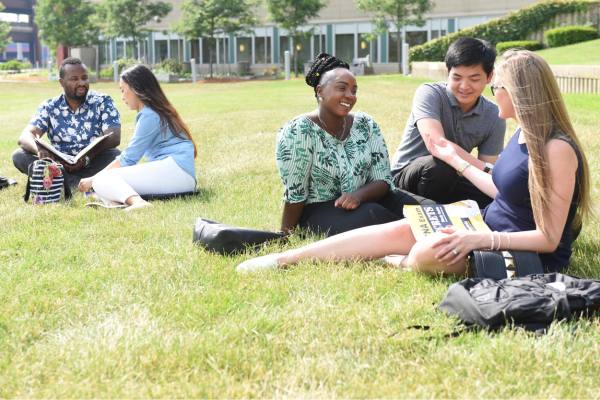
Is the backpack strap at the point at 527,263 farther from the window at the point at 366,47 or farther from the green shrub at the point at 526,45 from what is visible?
the window at the point at 366,47

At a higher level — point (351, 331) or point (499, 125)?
point (499, 125)

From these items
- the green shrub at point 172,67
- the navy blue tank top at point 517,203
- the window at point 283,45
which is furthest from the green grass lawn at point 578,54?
the window at point 283,45

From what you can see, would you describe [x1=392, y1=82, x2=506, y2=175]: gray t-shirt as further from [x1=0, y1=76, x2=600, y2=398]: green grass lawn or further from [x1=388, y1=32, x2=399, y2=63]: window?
[x1=388, y1=32, x2=399, y2=63]: window

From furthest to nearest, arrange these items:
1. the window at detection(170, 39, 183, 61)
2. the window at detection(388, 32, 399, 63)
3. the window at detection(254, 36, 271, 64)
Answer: the window at detection(170, 39, 183, 61), the window at detection(254, 36, 271, 64), the window at detection(388, 32, 399, 63)

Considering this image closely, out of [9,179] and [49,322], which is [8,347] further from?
[9,179]

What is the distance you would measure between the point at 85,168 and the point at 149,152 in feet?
3.32

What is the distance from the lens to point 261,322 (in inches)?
145

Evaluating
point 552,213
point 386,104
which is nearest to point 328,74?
point 552,213

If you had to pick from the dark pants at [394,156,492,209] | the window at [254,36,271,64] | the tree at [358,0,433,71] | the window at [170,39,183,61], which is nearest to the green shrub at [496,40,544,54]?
the tree at [358,0,433,71]

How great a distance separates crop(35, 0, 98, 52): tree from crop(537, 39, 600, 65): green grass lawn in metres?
33.8

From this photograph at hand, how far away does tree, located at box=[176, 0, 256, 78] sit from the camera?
47.3 meters

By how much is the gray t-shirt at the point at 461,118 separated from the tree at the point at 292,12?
1639 inches

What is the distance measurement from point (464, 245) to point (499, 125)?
6.05 feet

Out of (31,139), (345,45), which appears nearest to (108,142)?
(31,139)
